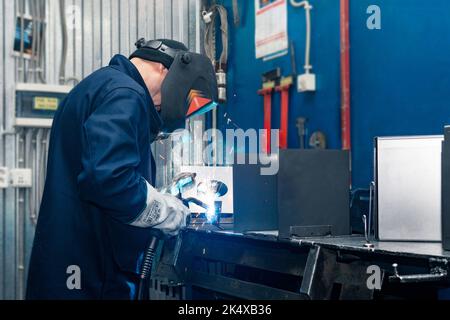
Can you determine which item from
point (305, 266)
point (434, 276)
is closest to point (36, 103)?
point (305, 266)

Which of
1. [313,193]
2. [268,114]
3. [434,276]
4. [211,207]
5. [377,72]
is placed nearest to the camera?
[434,276]

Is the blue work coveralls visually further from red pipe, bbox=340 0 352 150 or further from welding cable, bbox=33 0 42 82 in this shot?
welding cable, bbox=33 0 42 82

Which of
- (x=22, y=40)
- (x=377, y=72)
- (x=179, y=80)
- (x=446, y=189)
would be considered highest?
(x=22, y=40)

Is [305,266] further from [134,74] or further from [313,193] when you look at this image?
[134,74]

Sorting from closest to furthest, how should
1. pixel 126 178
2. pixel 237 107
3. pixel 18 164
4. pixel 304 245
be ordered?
pixel 126 178, pixel 304 245, pixel 18 164, pixel 237 107

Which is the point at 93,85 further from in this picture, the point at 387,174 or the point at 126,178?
the point at 387,174

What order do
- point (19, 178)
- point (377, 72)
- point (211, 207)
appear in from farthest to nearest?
point (19, 178) < point (377, 72) < point (211, 207)

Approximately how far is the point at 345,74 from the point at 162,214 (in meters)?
1.66

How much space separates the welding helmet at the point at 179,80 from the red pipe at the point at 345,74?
1.23 meters

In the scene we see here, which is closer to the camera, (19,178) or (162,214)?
(162,214)

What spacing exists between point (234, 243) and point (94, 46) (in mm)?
1819

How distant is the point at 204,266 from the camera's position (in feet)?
10.1

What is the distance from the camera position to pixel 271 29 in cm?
402
